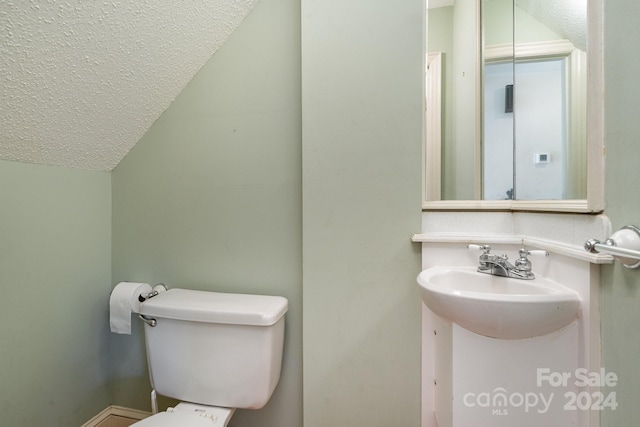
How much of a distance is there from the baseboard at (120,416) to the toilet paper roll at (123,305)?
16.1 inches

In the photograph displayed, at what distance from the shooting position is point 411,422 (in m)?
1.02

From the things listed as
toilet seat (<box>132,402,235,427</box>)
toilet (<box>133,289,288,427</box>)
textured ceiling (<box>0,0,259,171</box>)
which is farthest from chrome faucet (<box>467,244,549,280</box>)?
textured ceiling (<box>0,0,259,171</box>)

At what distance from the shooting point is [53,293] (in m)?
1.08

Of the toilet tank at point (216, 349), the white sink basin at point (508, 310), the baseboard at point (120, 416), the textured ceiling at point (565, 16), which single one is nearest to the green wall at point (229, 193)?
the baseboard at point (120, 416)

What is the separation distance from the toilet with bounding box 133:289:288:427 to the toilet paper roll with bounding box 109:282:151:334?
0.19 m

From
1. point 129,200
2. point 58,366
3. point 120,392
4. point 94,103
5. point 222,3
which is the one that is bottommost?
point 120,392

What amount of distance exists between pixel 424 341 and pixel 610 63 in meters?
0.93

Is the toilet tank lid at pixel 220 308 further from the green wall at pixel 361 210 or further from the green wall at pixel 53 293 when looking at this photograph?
the green wall at pixel 53 293

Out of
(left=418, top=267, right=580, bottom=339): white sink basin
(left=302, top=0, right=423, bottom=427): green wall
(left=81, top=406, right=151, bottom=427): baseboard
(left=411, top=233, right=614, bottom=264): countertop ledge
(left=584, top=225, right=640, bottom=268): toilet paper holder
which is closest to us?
(left=584, top=225, right=640, bottom=268): toilet paper holder

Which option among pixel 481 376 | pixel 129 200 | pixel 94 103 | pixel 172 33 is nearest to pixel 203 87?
pixel 172 33

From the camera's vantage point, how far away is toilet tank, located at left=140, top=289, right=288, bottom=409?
3.22 feet

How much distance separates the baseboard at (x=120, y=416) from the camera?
127 centimetres

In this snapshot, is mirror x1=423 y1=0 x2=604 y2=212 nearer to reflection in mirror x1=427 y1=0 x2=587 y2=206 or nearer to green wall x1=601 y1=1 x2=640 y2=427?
reflection in mirror x1=427 y1=0 x2=587 y2=206

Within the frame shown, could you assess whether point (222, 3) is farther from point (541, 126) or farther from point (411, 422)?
point (411, 422)
